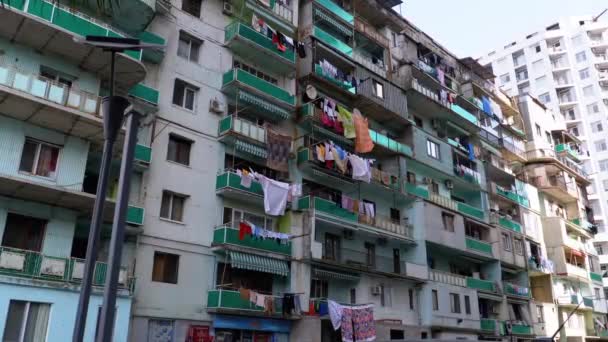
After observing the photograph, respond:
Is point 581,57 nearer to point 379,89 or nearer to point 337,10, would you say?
point 379,89

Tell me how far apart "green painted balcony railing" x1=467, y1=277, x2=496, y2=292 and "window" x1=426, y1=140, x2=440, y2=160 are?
371 inches

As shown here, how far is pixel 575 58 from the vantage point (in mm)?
80125

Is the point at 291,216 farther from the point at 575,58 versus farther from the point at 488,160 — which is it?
the point at 575,58

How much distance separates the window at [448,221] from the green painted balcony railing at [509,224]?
303 inches

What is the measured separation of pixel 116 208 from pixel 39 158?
48.3 feet

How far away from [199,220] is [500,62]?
77799mm

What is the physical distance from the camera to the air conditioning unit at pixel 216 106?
85.0 feet

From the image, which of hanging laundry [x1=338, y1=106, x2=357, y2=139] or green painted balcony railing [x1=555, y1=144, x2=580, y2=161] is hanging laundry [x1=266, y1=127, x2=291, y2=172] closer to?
hanging laundry [x1=338, y1=106, x2=357, y2=139]

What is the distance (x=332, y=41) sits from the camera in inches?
1323

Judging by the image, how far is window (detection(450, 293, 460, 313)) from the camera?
33.9m

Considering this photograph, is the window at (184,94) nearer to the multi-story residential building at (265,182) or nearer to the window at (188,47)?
the multi-story residential building at (265,182)

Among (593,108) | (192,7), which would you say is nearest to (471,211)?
(192,7)

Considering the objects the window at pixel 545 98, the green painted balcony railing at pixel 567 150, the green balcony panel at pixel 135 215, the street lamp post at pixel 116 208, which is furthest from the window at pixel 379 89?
the window at pixel 545 98

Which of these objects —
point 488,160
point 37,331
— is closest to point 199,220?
point 37,331
